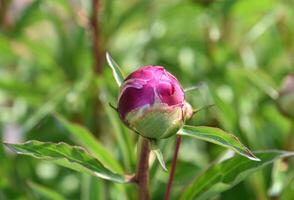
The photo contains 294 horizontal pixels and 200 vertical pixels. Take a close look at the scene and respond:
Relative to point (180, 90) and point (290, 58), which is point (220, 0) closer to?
point (290, 58)

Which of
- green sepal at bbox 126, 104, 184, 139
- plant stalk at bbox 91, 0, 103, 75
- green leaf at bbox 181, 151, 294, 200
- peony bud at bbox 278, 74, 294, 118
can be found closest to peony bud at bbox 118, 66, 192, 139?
green sepal at bbox 126, 104, 184, 139

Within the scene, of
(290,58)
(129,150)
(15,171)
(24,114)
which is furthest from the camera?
(290,58)

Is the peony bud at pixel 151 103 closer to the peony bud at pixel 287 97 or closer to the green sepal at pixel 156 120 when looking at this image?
the green sepal at pixel 156 120

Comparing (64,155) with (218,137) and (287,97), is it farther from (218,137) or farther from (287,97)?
(287,97)

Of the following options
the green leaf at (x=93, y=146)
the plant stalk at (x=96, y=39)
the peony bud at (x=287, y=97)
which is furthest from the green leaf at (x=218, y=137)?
the plant stalk at (x=96, y=39)

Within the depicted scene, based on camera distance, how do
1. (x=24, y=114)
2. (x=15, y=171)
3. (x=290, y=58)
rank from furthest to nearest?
1. (x=290, y=58)
2. (x=24, y=114)
3. (x=15, y=171)

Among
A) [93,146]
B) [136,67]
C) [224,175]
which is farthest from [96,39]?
[224,175]

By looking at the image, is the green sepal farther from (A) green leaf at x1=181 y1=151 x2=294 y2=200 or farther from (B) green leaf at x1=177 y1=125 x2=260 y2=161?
(A) green leaf at x1=181 y1=151 x2=294 y2=200

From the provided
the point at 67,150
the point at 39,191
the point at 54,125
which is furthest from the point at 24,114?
the point at 67,150
